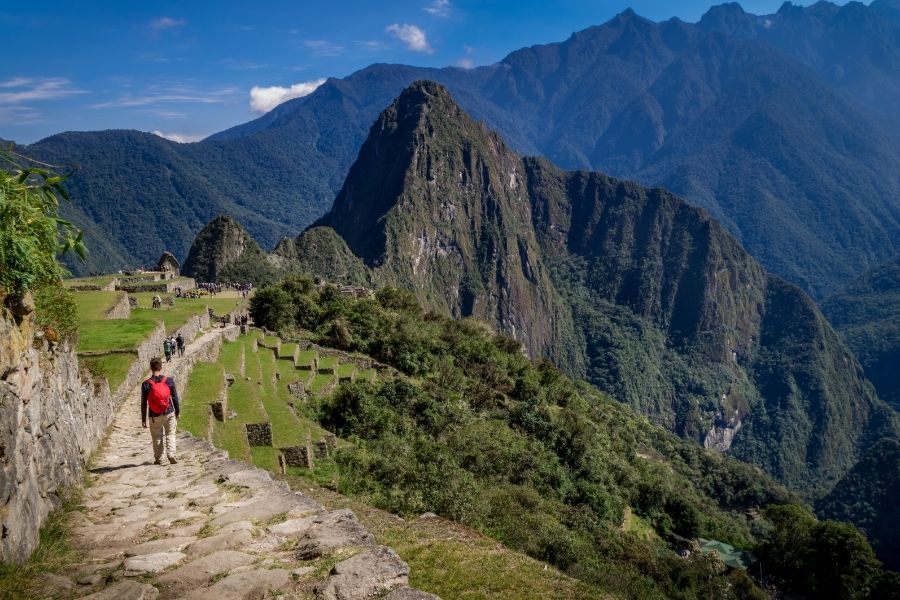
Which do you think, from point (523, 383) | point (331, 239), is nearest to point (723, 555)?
point (523, 383)

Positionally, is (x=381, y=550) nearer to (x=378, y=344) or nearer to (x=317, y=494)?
(x=317, y=494)

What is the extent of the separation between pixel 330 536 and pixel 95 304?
2168cm

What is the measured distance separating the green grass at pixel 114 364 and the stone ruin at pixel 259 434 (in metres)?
3.30

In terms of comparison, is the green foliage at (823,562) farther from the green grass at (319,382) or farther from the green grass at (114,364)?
the green grass at (114,364)

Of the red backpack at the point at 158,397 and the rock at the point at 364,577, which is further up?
the red backpack at the point at 158,397

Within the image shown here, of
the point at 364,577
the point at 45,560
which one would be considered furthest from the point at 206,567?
the point at 364,577

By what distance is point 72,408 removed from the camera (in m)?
8.74

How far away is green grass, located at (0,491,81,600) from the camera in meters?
4.79

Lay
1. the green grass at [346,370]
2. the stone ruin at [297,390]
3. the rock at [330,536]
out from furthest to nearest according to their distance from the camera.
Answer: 1. the green grass at [346,370]
2. the stone ruin at [297,390]
3. the rock at [330,536]

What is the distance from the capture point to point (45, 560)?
561cm

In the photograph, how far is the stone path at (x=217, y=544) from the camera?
5.24m

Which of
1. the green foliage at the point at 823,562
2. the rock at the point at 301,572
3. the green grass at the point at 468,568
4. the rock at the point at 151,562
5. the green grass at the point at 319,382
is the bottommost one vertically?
the green foliage at the point at 823,562

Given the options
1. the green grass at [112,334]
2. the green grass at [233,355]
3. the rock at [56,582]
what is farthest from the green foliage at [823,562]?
the rock at [56,582]

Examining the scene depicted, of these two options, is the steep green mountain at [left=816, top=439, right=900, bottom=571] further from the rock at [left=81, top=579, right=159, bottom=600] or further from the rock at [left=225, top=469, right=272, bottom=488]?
the rock at [left=81, top=579, right=159, bottom=600]
